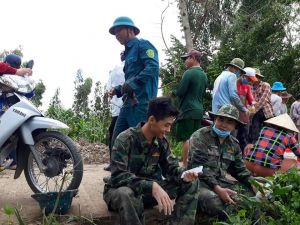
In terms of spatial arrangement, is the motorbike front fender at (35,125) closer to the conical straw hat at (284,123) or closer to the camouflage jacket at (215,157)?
the camouflage jacket at (215,157)

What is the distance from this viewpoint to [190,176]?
9.96 feet

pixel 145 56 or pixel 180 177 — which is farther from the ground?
pixel 145 56

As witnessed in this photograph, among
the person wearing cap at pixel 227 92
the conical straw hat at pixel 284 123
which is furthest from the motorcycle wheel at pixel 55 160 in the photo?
the person wearing cap at pixel 227 92

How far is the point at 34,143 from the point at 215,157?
5.39ft

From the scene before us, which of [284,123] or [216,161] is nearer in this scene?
[216,161]

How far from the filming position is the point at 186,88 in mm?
4977

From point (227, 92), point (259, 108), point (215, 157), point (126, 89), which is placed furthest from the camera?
point (259, 108)

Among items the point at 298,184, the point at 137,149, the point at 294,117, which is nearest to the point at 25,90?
the point at 137,149

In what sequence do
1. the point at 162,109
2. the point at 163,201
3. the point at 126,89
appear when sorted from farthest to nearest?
1. the point at 126,89
2. the point at 162,109
3. the point at 163,201

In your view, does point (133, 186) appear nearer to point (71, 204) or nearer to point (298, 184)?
point (71, 204)

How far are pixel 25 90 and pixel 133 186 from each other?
5.19 feet

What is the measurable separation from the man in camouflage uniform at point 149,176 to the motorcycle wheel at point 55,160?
1.71 ft

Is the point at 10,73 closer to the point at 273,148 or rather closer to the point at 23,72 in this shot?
the point at 23,72

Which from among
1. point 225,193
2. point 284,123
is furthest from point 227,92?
point 225,193
